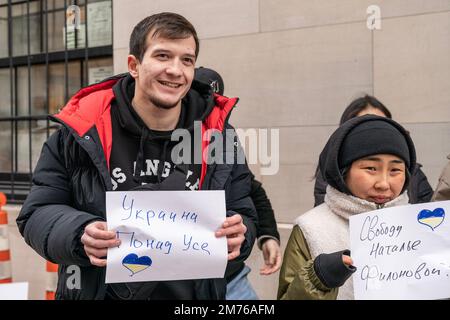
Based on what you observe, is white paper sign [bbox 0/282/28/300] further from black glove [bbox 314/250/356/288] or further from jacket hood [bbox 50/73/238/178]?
black glove [bbox 314/250/356/288]

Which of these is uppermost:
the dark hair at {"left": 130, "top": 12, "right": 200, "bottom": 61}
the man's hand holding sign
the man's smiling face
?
the dark hair at {"left": 130, "top": 12, "right": 200, "bottom": 61}

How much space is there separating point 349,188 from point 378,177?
13 cm

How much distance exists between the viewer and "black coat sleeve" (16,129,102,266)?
206 centimetres

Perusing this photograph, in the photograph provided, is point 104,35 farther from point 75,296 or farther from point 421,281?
point 421,281

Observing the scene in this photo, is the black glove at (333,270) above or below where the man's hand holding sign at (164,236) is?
below

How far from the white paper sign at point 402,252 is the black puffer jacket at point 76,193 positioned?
44cm

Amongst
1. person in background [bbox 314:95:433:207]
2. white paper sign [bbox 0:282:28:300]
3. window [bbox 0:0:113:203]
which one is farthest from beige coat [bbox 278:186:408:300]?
window [bbox 0:0:113:203]

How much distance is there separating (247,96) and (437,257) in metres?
3.44

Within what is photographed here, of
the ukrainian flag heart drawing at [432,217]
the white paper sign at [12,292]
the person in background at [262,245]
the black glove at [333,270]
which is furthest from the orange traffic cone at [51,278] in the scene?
the ukrainian flag heart drawing at [432,217]

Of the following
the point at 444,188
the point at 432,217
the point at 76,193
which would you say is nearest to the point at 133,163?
the point at 76,193

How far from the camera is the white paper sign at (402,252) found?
6.88 ft

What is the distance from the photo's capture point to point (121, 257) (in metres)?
2.04

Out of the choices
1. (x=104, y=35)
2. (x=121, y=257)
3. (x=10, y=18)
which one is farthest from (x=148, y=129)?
(x=10, y=18)

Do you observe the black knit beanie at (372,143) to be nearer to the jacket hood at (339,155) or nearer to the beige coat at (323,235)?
the jacket hood at (339,155)
